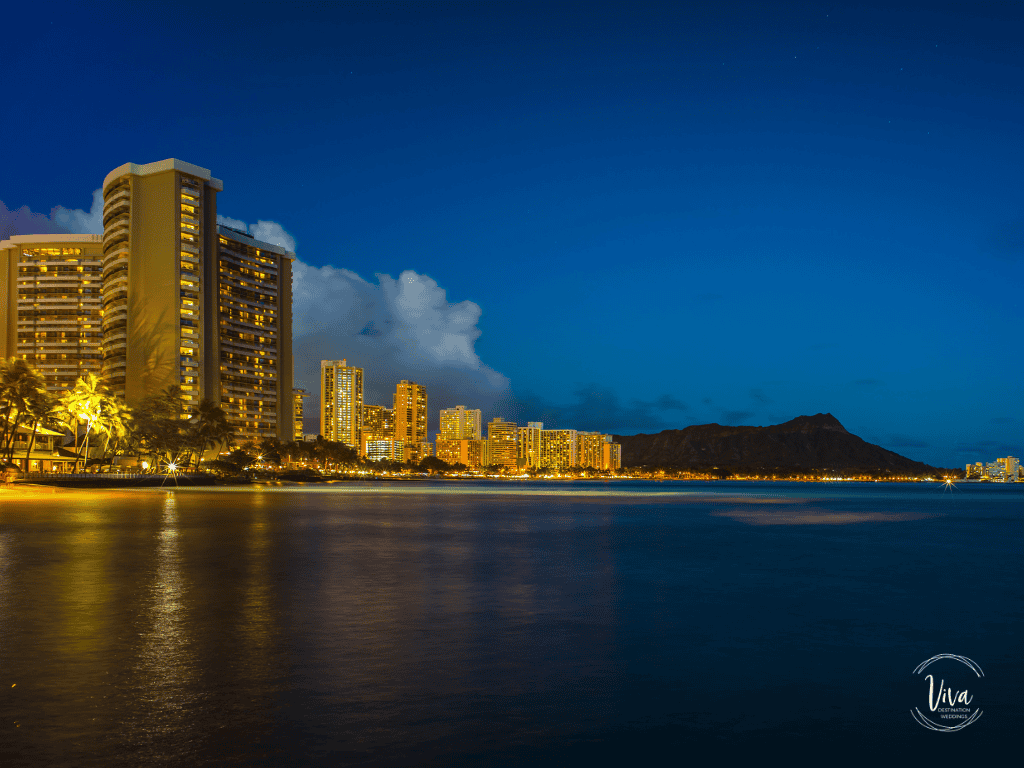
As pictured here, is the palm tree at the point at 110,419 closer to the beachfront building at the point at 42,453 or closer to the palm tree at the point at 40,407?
the palm tree at the point at 40,407

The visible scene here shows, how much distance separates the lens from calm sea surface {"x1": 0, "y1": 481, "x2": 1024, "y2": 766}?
9.12 meters

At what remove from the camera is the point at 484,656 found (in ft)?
43.8

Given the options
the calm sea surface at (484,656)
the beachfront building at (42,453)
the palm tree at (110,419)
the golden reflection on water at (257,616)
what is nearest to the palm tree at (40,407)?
the palm tree at (110,419)

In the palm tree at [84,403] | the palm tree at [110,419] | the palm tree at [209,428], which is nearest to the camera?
the palm tree at [84,403]

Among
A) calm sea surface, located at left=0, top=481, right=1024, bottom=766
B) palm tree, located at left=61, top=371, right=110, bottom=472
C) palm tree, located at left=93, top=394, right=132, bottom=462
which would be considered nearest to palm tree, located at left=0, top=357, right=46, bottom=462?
palm tree, located at left=61, top=371, right=110, bottom=472

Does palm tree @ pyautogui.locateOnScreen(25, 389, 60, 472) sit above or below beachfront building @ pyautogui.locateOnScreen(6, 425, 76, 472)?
above

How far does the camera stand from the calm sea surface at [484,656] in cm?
912

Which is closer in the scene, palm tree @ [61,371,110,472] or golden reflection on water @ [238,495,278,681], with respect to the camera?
golden reflection on water @ [238,495,278,681]

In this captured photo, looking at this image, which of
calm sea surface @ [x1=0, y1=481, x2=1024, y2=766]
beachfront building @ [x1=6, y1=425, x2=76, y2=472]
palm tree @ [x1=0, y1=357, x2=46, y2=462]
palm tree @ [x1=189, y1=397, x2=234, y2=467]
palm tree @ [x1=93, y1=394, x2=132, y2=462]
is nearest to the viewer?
calm sea surface @ [x1=0, y1=481, x2=1024, y2=766]

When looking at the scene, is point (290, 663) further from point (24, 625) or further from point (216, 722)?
point (24, 625)

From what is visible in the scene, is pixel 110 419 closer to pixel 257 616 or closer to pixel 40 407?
pixel 40 407

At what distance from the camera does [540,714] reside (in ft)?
33.3

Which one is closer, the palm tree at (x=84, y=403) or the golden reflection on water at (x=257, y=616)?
the golden reflection on water at (x=257, y=616)

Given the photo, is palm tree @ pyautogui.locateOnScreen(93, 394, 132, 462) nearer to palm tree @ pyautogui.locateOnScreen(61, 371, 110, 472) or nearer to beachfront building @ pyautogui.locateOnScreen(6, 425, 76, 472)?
palm tree @ pyautogui.locateOnScreen(61, 371, 110, 472)
